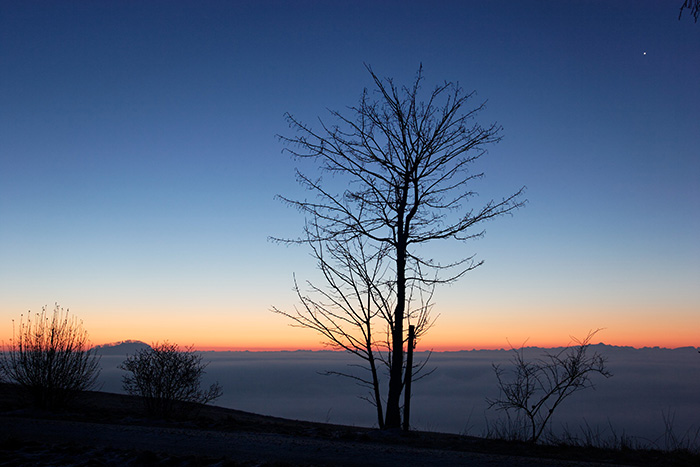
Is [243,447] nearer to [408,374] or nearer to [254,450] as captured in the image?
[254,450]

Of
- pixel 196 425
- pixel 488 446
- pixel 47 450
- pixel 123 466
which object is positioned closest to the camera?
pixel 123 466

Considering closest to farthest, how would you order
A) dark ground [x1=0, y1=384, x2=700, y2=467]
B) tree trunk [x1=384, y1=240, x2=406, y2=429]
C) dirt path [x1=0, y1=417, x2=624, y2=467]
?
dark ground [x1=0, y1=384, x2=700, y2=467], dirt path [x1=0, y1=417, x2=624, y2=467], tree trunk [x1=384, y1=240, x2=406, y2=429]

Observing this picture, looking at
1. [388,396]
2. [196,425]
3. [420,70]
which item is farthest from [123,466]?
[420,70]

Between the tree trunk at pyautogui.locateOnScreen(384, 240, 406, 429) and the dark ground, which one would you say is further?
the tree trunk at pyautogui.locateOnScreen(384, 240, 406, 429)

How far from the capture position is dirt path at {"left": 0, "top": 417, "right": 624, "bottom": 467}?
652 centimetres

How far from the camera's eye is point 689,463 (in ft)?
22.7

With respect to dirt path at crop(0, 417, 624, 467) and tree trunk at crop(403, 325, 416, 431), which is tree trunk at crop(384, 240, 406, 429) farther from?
dirt path at crop(0, 417, 624, 467)

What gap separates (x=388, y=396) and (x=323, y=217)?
4.65m

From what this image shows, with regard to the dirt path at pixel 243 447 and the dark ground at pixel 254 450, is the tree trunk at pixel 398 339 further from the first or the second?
the dirt path at pixel 243 447

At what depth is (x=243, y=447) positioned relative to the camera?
748 cm

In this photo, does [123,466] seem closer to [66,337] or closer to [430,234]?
[430,234]

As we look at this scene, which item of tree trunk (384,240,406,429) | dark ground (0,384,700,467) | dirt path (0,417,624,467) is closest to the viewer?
dark ground (0,384,700,467)

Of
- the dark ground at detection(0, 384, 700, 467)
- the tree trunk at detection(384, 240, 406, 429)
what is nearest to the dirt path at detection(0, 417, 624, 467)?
the dark ground at detection(0, 384, 700, 467)

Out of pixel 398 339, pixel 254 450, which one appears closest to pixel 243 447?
pixel 254 450
